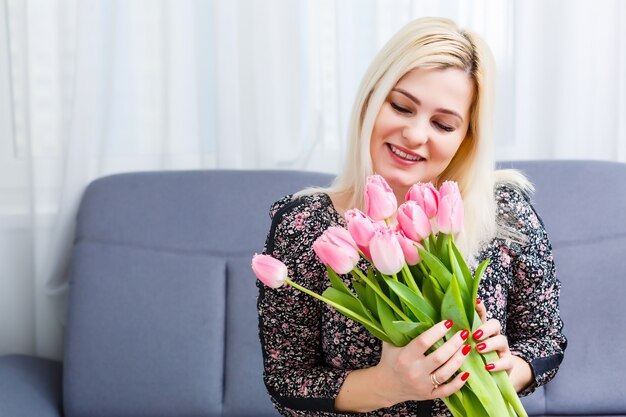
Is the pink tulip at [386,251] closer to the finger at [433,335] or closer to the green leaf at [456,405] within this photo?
the finger at [433,335]

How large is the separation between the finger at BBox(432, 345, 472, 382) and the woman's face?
1.33ft

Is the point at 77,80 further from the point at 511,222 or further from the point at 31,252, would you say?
the point at 511,222

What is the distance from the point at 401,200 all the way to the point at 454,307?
17.7 inches

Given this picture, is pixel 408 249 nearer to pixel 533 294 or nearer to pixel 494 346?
pixel 494 346

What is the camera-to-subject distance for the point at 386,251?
87 centimetres

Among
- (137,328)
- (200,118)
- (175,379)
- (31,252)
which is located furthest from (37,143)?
A: (175,379)

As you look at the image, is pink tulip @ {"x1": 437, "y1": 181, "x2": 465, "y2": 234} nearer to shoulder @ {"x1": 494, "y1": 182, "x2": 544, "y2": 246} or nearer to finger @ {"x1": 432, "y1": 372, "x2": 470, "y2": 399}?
finger @ {"x1": 432, "y1": 372, "x2": 470, "y2": 399}

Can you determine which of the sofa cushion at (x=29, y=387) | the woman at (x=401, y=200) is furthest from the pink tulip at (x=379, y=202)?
the sofa cushion at (x=29, y=387)

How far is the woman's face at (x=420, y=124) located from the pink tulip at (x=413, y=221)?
14.5 inches

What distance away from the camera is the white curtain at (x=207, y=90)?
216 centimetres

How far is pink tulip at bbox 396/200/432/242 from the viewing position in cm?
90

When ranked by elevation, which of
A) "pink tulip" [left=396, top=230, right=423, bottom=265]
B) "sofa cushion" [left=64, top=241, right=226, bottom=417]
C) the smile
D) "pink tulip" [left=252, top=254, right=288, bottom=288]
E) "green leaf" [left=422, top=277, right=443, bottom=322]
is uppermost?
the smile

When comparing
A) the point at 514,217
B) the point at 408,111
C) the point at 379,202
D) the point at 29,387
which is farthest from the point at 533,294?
the point at 29,387

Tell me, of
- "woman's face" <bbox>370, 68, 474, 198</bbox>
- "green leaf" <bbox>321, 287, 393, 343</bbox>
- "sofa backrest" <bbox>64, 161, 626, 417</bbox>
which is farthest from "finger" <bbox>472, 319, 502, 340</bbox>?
"sofa backrest" <bbox>64, 161, 626, 417</bbox>
